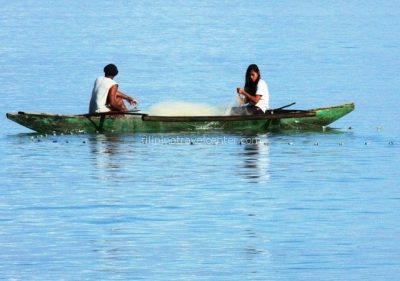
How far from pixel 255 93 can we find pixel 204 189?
6836 mm

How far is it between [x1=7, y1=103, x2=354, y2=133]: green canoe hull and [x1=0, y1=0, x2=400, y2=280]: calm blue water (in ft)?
0.64

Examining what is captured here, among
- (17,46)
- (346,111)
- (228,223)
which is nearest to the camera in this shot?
(228,223)

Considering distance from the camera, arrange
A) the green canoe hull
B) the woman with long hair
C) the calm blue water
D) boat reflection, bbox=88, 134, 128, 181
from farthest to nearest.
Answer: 1. the woman with long hair
2. the green canoe hull
3. boat reflection, bbox=88, 134, 128, 181
4. the calm blue water

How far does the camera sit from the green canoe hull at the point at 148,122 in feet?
96.2

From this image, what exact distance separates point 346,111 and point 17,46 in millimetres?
37853

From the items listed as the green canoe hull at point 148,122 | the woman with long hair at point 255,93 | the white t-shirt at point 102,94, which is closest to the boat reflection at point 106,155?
the green canoe hull at point 148,122

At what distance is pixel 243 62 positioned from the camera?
57.4 m

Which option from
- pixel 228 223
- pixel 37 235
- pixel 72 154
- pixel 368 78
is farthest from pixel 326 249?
pixel 368 78

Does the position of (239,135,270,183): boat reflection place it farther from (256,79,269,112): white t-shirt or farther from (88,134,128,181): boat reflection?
(88,134,128,181): boat reflection

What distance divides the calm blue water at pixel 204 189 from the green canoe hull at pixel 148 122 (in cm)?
19

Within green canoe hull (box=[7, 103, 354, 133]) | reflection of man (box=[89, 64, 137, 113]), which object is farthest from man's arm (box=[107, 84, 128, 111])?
green canoe hull (box=[7, 103, 354, 133])

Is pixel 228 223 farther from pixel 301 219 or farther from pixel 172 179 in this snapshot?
pixel 172 179

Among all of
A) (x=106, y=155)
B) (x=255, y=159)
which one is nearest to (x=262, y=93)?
(x=255, y=159)

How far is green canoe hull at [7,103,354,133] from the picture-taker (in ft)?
96.2
